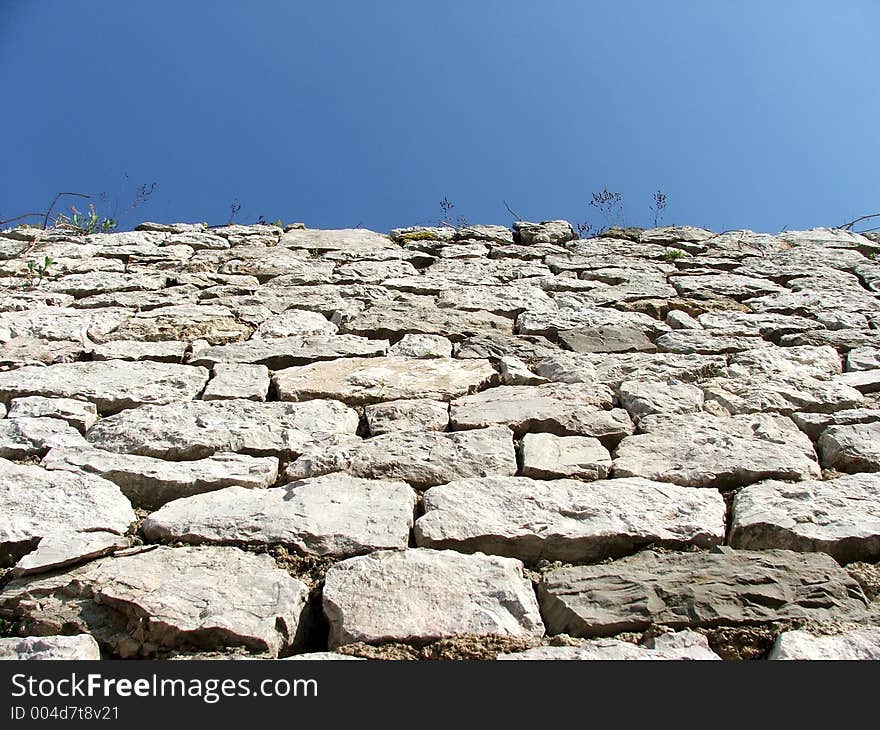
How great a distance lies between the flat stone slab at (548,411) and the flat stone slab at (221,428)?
1.21 feet

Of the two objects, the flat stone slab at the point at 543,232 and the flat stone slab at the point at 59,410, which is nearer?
the flat stone slab at the point at 59,410

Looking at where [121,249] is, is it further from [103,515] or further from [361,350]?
[103,515]

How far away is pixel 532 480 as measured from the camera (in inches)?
79.0

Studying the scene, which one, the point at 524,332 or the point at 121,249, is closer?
the point at 524,332

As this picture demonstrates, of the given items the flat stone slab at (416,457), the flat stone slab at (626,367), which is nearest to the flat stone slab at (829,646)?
the flat stone slab at (416,457)

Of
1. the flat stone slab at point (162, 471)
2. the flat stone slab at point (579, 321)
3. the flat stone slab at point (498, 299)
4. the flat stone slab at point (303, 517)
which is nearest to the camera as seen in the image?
the flat stone slab at point (303, 517)

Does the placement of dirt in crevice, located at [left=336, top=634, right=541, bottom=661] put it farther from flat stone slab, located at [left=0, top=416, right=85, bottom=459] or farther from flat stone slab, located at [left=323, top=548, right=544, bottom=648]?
flat stone slab, located at [left=0, top=416, right=85, bottom=459]

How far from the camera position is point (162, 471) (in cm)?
204

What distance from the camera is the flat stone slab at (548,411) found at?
2273mm

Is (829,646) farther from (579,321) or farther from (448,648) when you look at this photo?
(579,321)

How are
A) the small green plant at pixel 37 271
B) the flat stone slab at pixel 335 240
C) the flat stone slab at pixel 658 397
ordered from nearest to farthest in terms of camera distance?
the flat stone slab at pixel 658 397, the small green plant at pixel 37 271, the flat stone slab at pixel 335 240

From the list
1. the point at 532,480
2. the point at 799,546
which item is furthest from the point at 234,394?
the point at 799,546

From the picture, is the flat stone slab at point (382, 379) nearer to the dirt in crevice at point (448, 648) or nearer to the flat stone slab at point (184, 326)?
the flat stone slab at point (184, 326)

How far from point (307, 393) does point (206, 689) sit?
3.80 feet
